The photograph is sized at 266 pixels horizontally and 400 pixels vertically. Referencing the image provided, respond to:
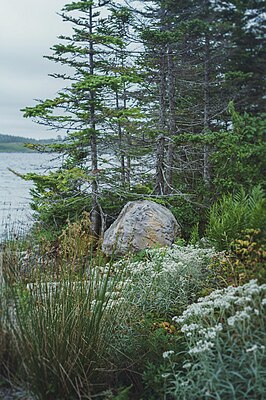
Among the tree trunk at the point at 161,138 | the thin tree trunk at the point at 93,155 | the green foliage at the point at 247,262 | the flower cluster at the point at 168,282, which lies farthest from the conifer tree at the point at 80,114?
the green foliage at the point at 247,262

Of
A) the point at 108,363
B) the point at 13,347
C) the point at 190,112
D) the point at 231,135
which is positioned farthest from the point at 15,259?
the point at 190,112

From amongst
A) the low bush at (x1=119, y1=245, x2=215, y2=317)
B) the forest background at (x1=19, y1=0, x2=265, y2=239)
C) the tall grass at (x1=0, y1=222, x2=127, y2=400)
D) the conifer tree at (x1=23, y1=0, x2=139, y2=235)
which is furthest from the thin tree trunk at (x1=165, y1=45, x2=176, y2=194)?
the tall grass at (x1=0, y1=222, x2=127, y2=400)

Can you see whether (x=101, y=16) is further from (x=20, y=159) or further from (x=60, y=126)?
(x=20, y=159)

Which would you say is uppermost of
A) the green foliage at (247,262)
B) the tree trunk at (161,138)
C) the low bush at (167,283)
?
the tree trunk at (161,138)

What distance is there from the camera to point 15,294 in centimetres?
208

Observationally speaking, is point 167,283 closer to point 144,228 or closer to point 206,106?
point 144,228

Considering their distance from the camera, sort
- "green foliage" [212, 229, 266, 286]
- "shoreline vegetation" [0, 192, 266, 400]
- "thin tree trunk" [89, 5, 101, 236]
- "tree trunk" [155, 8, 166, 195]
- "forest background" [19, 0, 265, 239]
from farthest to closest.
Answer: "tree trunk" [155, 8, 166, 195]
"thin tree trunk" [89, 5, 101, 236]
"forest background" [19, 0, 265, 239]
"green foliage" [212, 229, 266, 286]
"shoreline vegetation" [0, 192, 266, 400]

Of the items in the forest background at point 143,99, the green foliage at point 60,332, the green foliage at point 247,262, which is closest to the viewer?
the green foliage at point 60,332

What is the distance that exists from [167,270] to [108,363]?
2.70 ft

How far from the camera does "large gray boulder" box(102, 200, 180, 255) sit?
4914 millimetres

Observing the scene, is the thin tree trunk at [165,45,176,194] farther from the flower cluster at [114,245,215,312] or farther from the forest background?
the flower cluster at [114,245,215,312]

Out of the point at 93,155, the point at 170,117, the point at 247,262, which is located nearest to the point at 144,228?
the point at 93,155

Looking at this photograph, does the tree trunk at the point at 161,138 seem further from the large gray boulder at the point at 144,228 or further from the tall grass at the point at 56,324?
the tall grass at the point at 56,324

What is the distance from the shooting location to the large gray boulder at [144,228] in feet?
16.1
